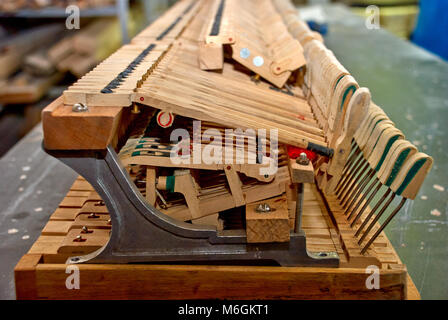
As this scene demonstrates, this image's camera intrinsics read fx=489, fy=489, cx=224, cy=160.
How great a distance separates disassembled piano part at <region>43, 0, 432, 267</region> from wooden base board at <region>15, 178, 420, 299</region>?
5 cm

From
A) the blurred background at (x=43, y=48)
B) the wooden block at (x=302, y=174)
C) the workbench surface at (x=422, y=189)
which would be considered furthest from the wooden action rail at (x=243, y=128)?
the blurred background at (x=43, y=48)

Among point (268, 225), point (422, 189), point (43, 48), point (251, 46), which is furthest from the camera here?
point (43, 48)

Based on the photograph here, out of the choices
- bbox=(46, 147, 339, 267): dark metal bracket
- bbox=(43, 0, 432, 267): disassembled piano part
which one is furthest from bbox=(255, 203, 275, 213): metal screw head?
A: bbox=(46, 147, 339, 267): dark metal bracket

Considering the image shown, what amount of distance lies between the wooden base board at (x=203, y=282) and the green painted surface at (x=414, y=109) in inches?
14.2

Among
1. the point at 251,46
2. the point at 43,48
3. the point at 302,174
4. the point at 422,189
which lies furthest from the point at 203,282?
the point at 43,48

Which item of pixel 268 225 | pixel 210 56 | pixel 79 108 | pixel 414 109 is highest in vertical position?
pixel 210 56

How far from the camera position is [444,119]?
14.0 ft

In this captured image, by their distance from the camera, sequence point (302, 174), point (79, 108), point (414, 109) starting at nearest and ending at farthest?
1. point (79, 108)
2. point (302, 174)
3. point (414, 109)

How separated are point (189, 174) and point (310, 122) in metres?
0.76

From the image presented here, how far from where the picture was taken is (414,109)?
4500 millimetres

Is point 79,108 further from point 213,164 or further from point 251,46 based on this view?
point 251,46

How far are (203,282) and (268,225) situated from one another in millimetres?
383

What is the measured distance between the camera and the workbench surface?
2.53 meters
